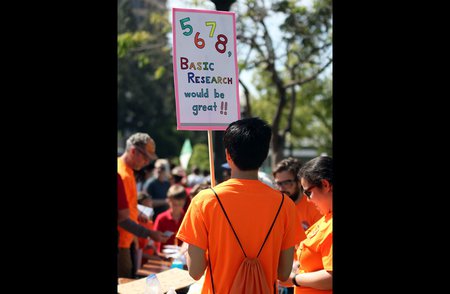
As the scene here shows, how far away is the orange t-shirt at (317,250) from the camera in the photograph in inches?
128

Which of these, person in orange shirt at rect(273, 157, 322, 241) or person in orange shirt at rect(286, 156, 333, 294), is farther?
person in orange shirt at rect(273, 157, 322, 241)

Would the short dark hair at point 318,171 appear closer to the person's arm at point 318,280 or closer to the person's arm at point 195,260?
the person's arm at point 318,280

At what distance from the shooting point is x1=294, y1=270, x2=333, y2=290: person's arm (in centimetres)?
322

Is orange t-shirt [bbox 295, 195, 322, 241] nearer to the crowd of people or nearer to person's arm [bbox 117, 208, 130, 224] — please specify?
person's arm [bbox 117, 208, 130, 224]

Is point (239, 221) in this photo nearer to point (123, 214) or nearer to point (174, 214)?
point (123, 214)

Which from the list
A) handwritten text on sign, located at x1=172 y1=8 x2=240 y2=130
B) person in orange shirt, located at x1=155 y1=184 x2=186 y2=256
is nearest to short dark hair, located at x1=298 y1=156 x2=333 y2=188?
handwritten text on sign, located at x1=172 y1=8 x2=240 y2=130

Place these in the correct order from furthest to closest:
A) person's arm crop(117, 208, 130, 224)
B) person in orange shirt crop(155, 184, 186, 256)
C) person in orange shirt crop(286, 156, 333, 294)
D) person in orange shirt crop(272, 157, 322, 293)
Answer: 1. person in orange shirt crop(155, 184, 186, 256)
2. person's arm crop(117, 208, 130, 224)
3. person in orange shirt crop(272, 157, 322, 293)
4. person in orange shirt crop(286, 156, 333, 294)

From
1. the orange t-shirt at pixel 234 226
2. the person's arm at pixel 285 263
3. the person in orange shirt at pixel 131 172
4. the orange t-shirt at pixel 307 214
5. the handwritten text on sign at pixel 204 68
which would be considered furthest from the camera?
the person in orange shirt at pixel 131 172

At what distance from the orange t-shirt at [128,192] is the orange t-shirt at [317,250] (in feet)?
9.47

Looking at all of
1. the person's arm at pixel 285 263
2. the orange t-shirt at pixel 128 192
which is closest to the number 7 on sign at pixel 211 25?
the person's arm at pixel 285 263

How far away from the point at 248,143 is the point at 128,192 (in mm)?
3361

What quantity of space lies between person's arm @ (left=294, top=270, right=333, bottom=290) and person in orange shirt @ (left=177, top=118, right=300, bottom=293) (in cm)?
26

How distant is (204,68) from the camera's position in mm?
3824
